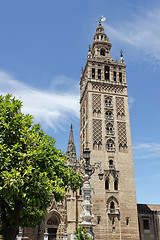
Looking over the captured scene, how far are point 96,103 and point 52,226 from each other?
819 inches

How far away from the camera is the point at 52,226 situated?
31328 millimetres

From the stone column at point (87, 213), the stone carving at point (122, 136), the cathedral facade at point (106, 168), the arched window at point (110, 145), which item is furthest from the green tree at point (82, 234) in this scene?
the stone carving at point (122, 136)

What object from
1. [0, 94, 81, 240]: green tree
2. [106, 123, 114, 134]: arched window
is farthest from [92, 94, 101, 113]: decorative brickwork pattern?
[0, 94, 81, 240]: green tree

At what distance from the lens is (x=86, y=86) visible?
4272cm

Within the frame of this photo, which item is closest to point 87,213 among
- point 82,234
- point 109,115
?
point 82,234

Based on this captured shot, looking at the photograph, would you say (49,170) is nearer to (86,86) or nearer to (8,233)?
(8,233)

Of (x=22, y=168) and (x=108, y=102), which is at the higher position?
(x=108, y=102)

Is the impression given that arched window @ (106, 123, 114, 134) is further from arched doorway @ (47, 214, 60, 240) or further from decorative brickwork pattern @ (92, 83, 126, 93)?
arched doorway @ (47, 214, 60, 240)

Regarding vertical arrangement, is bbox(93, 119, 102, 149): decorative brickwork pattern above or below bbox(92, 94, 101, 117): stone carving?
below

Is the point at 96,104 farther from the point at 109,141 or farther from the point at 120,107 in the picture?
the point at 109,141

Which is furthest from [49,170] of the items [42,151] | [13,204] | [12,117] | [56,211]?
[56,211]

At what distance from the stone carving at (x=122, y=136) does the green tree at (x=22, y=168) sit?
926 inches

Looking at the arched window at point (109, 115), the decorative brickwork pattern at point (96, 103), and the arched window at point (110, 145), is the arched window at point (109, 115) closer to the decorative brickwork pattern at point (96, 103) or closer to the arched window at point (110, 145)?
the decorative brickwork pattern at point (96, 103)

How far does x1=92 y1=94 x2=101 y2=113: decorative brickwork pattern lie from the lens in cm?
3962
